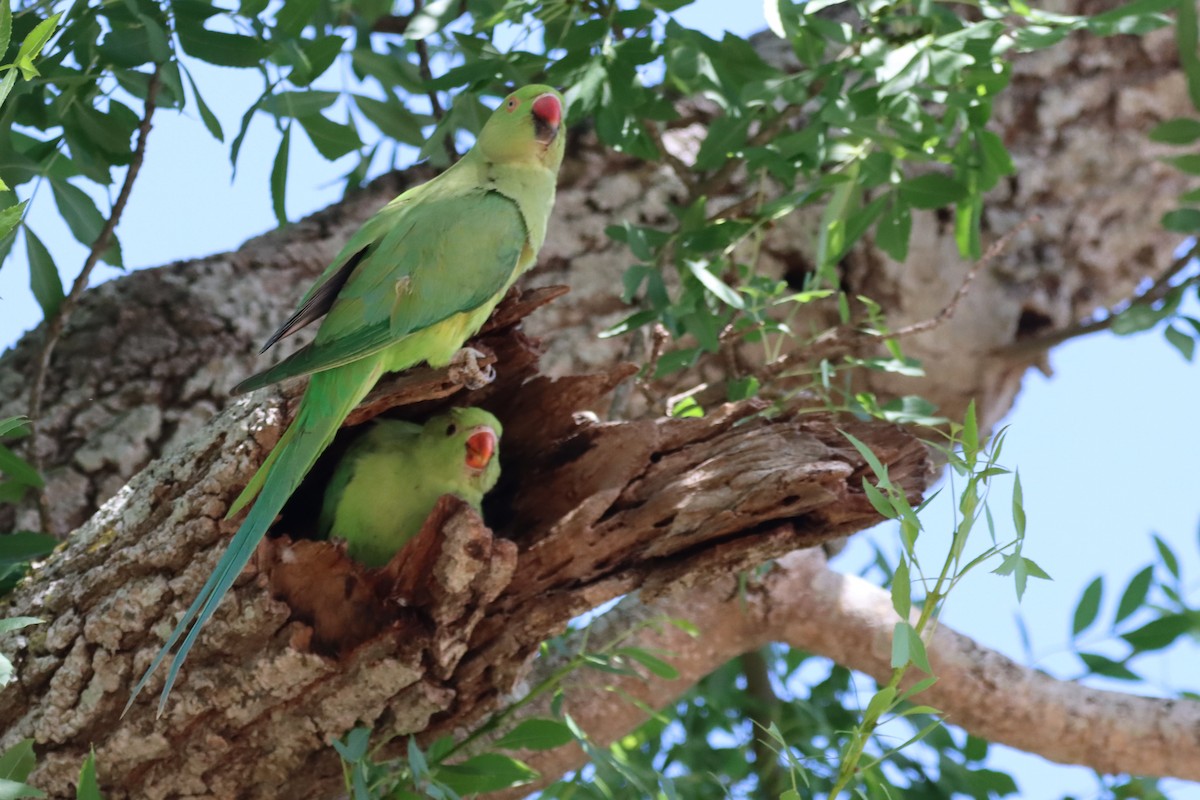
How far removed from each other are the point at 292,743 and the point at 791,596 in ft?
4.14

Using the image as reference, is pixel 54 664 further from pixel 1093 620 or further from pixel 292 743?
pixel 1093 620

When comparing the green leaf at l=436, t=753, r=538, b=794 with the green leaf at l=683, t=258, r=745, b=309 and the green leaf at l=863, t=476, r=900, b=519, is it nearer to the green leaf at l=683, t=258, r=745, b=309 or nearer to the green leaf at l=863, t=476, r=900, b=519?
the green leaf at l=863, t=476, r=900, b=519

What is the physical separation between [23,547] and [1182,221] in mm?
2606

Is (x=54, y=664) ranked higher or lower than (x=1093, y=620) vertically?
higher

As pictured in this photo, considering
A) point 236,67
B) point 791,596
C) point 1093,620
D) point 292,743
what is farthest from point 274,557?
point 1093,620

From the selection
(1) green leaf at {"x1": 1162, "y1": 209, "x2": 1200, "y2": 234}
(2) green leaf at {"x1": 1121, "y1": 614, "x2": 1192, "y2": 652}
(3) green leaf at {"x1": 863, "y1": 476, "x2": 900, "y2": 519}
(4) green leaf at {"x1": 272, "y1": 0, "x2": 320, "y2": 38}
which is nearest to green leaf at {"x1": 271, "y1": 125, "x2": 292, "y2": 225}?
(4) green leaf at {"x1": 272, "y1": 0, "x2": 320, "y2": 38}

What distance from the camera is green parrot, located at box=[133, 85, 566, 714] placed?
6.19 feet

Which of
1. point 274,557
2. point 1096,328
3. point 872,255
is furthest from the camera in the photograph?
point 872,255

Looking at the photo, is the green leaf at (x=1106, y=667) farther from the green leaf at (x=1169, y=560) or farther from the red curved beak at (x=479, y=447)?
the red curved beak at (x=479, y=447)

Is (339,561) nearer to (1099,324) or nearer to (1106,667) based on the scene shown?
(1106,667)

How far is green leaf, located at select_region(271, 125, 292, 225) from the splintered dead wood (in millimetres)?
584

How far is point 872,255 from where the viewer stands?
361 centimetres

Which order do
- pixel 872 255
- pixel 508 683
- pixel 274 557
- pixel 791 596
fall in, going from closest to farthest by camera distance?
1. pixel 274 557
2. pixel 508 683
3. pixel 791 596
4. pixel 872 255

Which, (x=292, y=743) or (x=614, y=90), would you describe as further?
(x=614, y=90)
